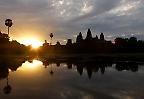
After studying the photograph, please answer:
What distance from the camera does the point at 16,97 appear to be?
20641 mm

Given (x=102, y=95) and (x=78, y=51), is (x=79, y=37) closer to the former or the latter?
(x=78, y=51)

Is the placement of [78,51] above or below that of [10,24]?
below

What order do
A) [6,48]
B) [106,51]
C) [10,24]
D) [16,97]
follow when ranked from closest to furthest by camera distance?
[16,97], [6,48], [10,24], [106,51]

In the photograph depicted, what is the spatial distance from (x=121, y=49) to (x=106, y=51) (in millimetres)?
9455

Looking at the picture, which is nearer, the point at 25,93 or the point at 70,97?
the point at 70,97

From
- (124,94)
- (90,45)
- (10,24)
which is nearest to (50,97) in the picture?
(124,94)

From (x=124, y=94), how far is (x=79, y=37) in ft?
521

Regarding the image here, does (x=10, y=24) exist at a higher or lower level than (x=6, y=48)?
higher

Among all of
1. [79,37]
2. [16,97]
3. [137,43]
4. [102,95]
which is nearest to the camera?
[16,97]

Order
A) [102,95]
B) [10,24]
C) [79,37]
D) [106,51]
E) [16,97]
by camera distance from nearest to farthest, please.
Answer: [16,97] → [102,95] → [10,24] → [106,51] → [79,37]

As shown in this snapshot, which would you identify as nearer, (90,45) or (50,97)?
(50,97)

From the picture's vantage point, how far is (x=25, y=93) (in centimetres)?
2259

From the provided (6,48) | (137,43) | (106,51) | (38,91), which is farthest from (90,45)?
(38,91)

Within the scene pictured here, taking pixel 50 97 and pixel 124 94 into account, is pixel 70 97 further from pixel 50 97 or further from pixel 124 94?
pixel 124 94
